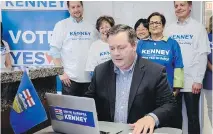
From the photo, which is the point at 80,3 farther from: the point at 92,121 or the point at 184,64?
the point at 92,121

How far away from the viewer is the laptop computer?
4.01ft

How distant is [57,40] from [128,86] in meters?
1.73

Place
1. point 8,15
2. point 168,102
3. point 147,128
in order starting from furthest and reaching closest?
point 8,15
point 168,102
point 147,128

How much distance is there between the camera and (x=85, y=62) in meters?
3.44

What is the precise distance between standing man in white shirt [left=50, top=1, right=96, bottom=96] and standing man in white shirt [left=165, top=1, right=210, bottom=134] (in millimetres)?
952

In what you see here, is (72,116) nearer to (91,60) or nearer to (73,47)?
(91,60)

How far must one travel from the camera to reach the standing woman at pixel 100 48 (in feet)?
10.7

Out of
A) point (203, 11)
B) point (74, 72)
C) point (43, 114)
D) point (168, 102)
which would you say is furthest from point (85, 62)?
point (43, 114)

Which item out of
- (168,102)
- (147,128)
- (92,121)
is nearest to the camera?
(92,121)

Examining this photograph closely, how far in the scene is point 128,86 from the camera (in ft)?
6.20

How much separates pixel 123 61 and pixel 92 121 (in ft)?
2.35

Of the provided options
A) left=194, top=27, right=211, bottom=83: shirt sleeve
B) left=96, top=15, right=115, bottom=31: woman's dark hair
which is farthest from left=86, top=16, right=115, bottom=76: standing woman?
left=194, top=27, right=211, bottom=83: shirt sleeve

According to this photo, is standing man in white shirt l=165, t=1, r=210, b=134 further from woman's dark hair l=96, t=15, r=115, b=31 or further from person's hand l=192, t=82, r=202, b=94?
woman's dark hair l=96, t=15, r=115, b=31

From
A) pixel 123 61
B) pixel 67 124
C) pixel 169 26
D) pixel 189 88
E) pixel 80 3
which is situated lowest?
pixel 189 88
